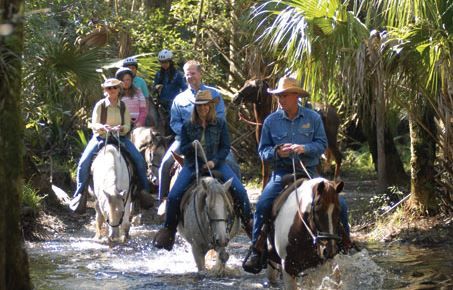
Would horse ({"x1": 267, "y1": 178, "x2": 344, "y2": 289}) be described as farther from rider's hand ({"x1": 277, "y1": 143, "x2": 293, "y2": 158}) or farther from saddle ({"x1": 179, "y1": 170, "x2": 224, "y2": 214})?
saddle ({"x1": 179, "y1": 170, "x2": 224, "y2": 214})

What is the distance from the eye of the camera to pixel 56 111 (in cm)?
1734

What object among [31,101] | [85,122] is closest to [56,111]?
[31,101]

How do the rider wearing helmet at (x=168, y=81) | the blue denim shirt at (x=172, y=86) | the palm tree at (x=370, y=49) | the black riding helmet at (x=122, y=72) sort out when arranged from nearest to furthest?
the palm tree at (x=370, y=49) → the black riding helmet at (x=122, y=72) → the rider wearing helmet at (x=168, y=81) → the blue denim shirt at (x=172, y=86)

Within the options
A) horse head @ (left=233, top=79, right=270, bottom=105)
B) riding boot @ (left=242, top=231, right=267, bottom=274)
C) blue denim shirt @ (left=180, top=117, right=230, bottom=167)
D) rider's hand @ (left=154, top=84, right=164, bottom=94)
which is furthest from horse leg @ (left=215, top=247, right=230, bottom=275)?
rider's hand @ (left=154, top=84, right=164, bottom=94)

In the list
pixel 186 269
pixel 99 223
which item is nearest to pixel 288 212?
pixel 186 269

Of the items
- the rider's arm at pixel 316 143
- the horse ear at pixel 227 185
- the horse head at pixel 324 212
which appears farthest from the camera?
the horse ear at pixel 227 185

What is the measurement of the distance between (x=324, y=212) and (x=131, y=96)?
799cm

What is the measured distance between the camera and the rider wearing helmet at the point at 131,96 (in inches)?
638

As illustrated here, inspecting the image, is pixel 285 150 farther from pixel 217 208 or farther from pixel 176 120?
pixel 176 120

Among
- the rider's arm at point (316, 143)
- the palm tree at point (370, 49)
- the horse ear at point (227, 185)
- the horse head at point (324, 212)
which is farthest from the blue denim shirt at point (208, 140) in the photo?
the horse head at point (324, 212)

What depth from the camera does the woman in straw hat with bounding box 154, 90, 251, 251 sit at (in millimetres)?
11484

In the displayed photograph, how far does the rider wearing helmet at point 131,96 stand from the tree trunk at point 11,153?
25.8ft

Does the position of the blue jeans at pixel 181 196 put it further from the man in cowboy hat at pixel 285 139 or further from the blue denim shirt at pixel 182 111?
the man in cowboy hat at pixel 285 139

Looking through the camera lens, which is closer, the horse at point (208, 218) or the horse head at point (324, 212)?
the horse head at point (324, 212)
